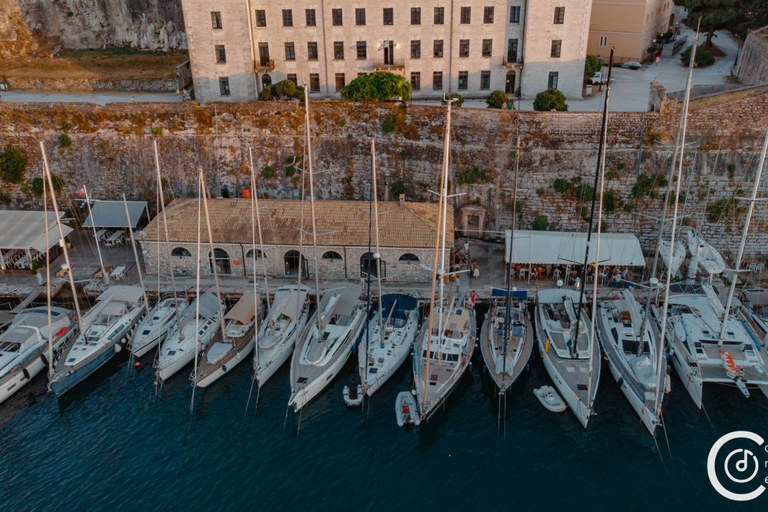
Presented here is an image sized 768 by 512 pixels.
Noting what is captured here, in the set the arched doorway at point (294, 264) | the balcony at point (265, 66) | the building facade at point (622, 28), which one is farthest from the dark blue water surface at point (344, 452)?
the building facade at point (622, 28)

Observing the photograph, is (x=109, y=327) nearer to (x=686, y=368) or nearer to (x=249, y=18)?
(x=249, y=18)

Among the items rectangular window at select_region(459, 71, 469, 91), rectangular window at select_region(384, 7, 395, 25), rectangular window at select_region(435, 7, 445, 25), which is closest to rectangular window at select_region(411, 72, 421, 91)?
rectangular window at select_region(459, 71, 469, 91)

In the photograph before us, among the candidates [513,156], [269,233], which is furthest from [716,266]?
[269,233]

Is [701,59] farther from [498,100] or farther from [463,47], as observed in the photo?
[498,100]

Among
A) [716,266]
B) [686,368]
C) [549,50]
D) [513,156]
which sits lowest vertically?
[686,368]

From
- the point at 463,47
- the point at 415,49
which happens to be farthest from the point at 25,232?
the point at 463,47
